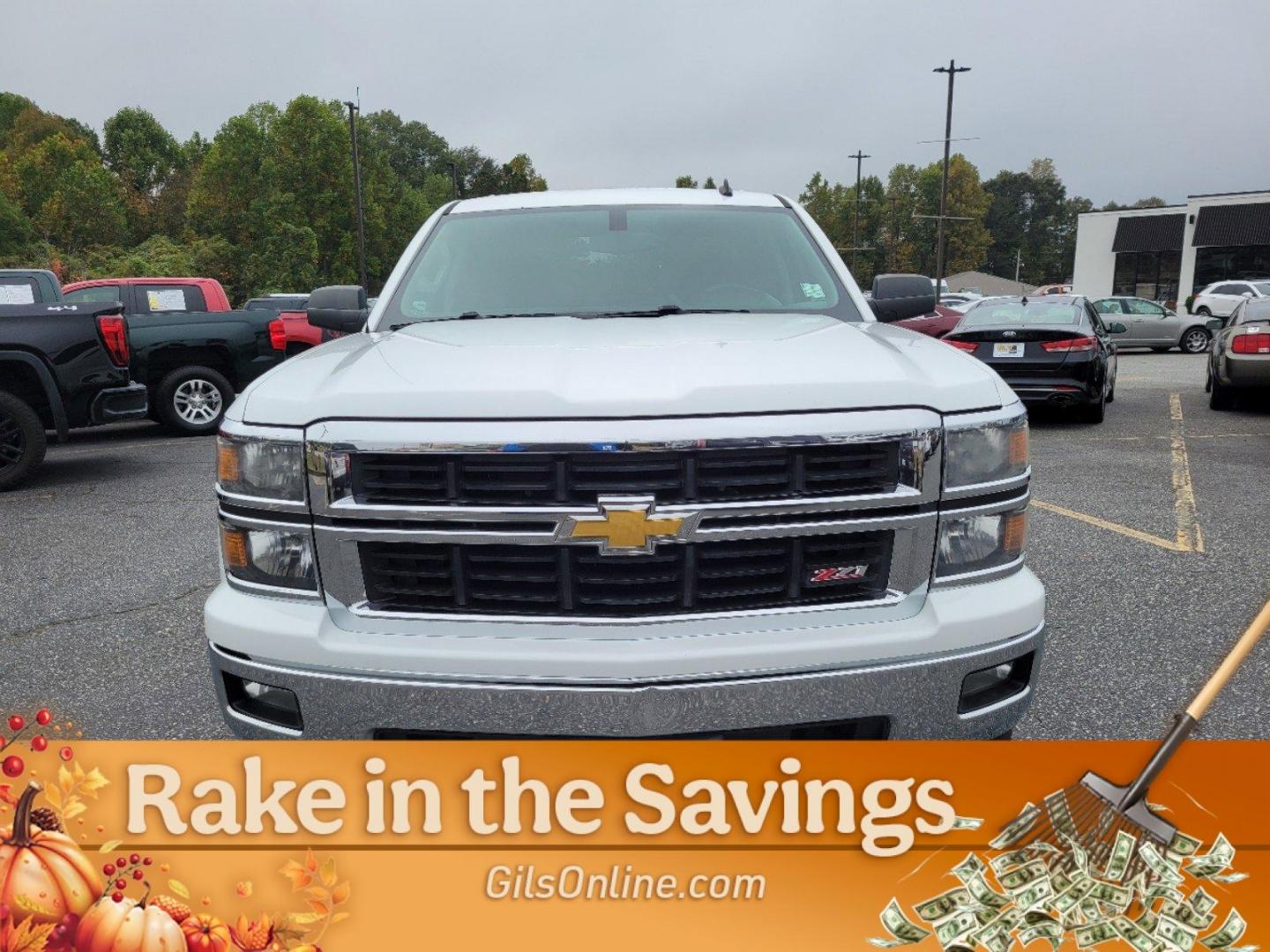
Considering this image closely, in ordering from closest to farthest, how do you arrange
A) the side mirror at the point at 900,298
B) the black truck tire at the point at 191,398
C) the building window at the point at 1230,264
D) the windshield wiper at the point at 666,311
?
the windshield wiper at the point at 666,311 → the side mirror at the point at 900,298 → the black truck tire at the point at 191,398 → the building window at the point at 1230,264

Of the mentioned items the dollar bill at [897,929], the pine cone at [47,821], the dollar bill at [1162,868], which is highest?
the pine cone at [47,821]

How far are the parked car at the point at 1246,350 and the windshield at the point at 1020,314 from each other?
177 cm

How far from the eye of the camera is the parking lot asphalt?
3.54 metres

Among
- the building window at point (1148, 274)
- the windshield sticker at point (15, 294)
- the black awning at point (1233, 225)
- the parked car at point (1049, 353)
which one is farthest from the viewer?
the building window at point (1148, 274)

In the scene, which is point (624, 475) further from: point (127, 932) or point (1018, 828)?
point (127, 932)

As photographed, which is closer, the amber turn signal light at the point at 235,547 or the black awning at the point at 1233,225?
the amber turn signal light at the point at 235,547

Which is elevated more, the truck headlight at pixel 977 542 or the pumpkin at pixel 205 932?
the truck headlight at pixel 977 542

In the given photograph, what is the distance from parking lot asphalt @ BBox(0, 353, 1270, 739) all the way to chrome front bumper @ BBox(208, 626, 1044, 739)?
1.41m

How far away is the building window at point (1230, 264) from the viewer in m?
45.8

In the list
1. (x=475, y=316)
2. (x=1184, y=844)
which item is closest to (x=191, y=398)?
(x=475, y=316)

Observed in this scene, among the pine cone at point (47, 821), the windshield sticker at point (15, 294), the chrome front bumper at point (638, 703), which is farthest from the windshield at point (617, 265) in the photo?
the windshield sticker at point (15, 294)

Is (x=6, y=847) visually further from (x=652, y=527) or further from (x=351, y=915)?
(x=652, y=527)

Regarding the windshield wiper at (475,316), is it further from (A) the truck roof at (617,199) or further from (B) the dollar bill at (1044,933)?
(B) the dollar bill at (1044,933)

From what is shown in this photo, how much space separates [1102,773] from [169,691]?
3.14 meters
